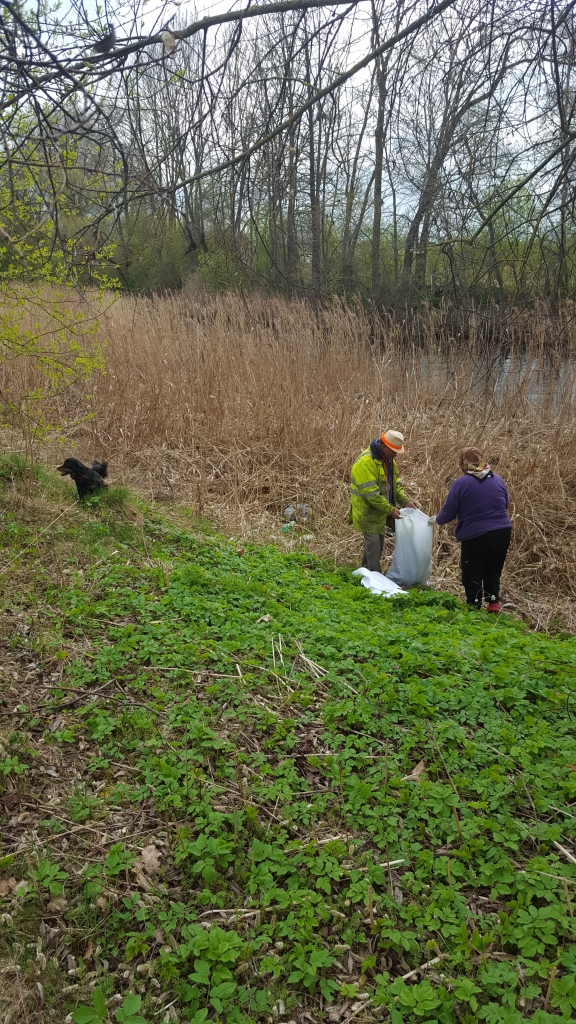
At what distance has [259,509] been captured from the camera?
750cm

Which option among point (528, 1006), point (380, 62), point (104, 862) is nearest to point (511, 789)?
point (528, 1006)

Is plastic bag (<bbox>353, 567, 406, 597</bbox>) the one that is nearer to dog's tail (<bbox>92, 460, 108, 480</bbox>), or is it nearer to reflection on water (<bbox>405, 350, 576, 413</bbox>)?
dog's tail (<bbox>92, 460, 108, 480</bbox>)

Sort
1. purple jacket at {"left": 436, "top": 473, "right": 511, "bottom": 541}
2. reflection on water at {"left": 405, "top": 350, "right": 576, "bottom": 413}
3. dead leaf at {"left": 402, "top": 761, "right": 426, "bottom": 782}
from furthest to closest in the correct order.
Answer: reflection on water at {"left": 405, "top": 350, "right": 576, "bottom": 413}, purple jacket at {"left": 436, "top": 473, "right": 511, "bottom": 541}, dead leaf at {"left": 402, "top": 761, "right": 426, "bottom": 782}

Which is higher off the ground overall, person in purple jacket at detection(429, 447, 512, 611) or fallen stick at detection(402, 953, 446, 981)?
person in purple jacket at detection(429, 447, 512, 611)

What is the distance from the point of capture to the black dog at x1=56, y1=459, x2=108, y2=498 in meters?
5.62

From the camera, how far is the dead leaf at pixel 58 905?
224 centimetres

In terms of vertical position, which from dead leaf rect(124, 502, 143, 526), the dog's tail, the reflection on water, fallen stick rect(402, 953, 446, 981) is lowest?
fallen stick rect(402, 953, 446, 981)

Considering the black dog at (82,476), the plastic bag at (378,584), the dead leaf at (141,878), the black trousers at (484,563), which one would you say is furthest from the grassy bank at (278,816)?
the black dog at (82,476)

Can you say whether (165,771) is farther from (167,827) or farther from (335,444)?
(335,444)

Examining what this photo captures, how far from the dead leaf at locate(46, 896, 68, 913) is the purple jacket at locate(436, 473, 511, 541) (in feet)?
13.5

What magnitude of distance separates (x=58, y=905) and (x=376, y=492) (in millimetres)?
4090

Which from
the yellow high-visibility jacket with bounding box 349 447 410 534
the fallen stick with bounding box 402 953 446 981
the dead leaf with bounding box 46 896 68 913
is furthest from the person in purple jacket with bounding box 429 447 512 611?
the dead leaf with bounding box 46 896 68 913

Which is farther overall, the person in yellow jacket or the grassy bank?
the person in yellow jacket

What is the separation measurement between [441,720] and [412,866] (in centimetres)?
82
